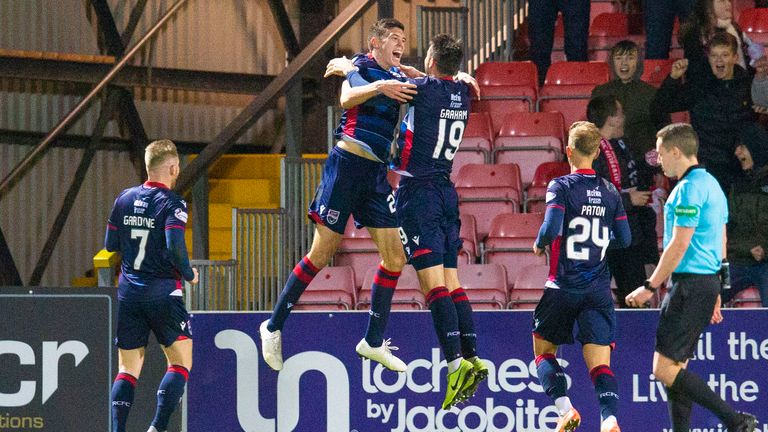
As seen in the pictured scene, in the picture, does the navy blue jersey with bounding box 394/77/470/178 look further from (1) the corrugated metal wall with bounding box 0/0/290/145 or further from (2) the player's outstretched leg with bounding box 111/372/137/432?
(1) the corrugated metal wall with bounding box 0/0/290/145

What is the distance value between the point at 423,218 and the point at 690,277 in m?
1.73

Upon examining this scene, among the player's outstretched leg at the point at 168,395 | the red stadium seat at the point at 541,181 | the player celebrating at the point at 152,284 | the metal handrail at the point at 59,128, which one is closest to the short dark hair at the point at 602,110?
the red stadium seat at the point at 541,181

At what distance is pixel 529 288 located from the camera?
11086 millimetres

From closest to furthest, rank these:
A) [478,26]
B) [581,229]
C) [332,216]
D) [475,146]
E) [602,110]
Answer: [581,229]
[332,216]
[602,110]
[475,146]
[478,26]

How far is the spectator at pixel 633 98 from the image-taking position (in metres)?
11.5

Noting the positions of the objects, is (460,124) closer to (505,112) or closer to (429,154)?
(429,154)

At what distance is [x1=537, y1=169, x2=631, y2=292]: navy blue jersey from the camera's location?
861 cm

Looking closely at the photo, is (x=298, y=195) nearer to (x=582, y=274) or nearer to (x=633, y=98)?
(x=633, y=98)

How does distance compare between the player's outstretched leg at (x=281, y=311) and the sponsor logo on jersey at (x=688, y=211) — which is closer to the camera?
the sponsor logo on jersey at (x=688, y=211)

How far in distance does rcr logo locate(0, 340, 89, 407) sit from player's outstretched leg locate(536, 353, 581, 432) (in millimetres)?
3365

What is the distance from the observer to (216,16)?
56.7 ft

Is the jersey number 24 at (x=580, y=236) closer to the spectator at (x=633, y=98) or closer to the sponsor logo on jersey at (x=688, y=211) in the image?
the sponsor logo on jersey at (x=688, y=211)

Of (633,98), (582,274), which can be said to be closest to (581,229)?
(582,274)

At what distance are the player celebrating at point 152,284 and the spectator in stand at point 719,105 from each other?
4.31m
